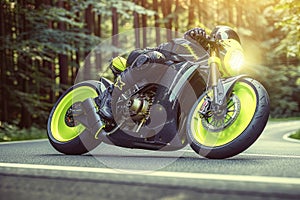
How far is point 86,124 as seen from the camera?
5.44m

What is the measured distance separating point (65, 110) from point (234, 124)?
2366 mm

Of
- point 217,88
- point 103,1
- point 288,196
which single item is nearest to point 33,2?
point 103,1

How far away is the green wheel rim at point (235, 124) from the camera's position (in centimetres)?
445

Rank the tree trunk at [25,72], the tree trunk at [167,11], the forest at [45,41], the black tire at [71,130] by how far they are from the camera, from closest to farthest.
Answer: the black tire at [71,130]
the forest at [45,41]
the tree trunk at [25,72]
the tree trunk at [167,11]

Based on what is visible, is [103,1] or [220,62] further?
[103,1]

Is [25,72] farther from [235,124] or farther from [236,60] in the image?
[235,124]

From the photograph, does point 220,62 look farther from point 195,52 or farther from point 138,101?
point 138,101

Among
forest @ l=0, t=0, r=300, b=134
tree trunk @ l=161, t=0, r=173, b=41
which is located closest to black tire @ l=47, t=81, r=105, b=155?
forest @ l=0, t=0, r=300, b=134

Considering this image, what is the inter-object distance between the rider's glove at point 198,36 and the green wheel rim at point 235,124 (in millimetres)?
534

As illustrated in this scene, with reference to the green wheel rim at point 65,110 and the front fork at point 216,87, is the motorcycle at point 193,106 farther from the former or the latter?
the green wheel rim at point 65,110

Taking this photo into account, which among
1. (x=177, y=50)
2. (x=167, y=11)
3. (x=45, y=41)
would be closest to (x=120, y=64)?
(x=177, y=50)

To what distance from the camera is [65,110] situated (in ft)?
19.9

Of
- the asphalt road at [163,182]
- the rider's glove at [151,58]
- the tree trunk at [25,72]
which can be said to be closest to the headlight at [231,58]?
the rider's glove at [151,58]

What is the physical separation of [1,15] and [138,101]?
11.7 m
